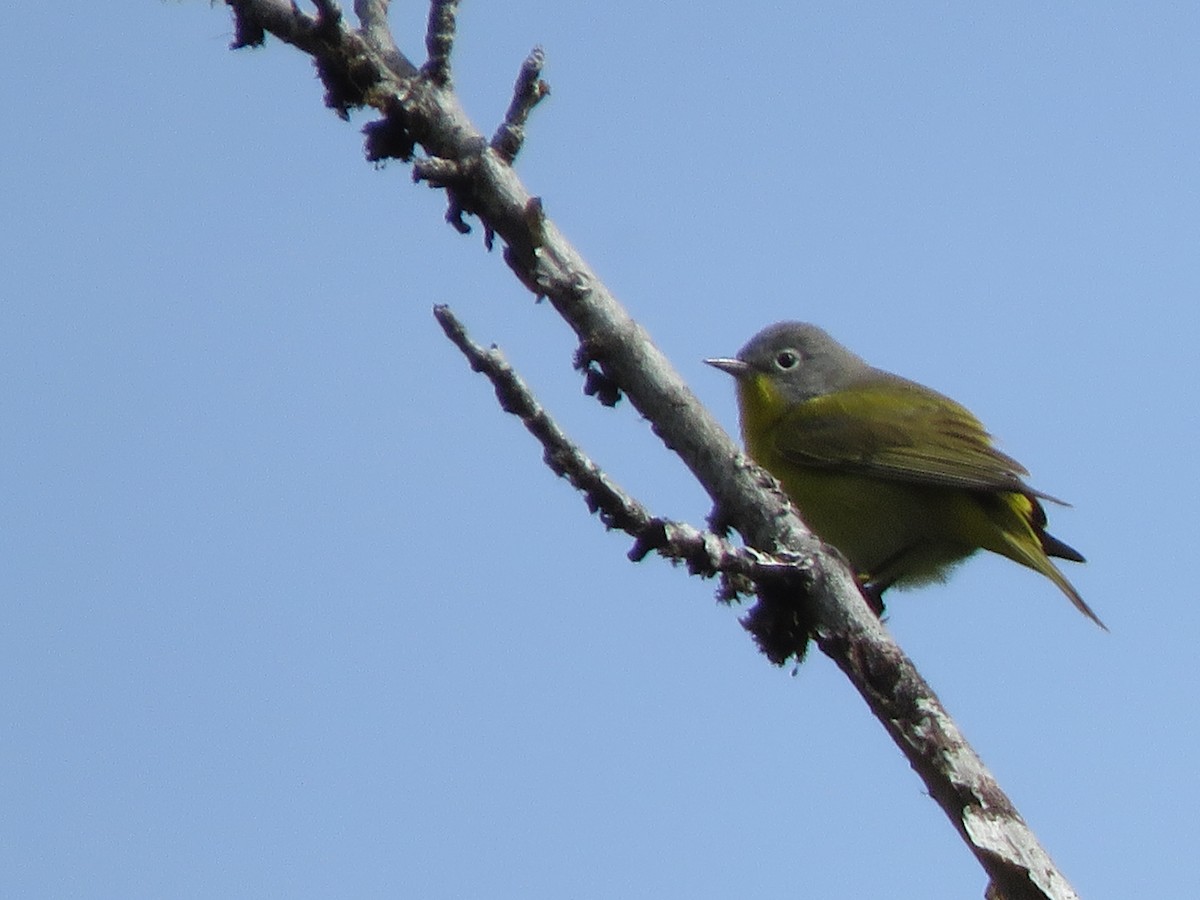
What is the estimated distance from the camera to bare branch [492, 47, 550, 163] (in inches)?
146

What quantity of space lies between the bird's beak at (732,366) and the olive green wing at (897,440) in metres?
0.45

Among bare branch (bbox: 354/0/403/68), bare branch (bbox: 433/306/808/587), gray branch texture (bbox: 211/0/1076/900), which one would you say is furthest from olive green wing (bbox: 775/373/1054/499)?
bare branch (bbox: 354/0/403/68)

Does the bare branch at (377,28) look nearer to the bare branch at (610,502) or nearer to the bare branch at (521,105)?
the bare branch at (521,105)

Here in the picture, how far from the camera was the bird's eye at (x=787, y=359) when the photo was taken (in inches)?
333

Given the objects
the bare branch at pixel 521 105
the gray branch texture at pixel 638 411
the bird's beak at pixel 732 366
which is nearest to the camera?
the gray branch texture at pixel 638 411

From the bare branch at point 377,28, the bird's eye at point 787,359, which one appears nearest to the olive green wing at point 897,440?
the bird's eye at point 787,359

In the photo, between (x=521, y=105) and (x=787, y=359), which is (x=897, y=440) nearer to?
(x=787, y=359)

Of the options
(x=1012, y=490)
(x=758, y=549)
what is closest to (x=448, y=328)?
(x=758, y=549)

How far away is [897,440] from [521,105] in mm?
4278

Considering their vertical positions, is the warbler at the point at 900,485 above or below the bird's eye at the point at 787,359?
below

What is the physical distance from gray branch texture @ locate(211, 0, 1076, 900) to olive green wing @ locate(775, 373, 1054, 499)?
3696mm

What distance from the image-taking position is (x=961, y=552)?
7387 mm

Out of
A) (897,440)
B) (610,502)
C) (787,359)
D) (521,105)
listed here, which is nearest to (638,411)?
(610,502)

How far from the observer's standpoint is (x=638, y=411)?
12.0ft
